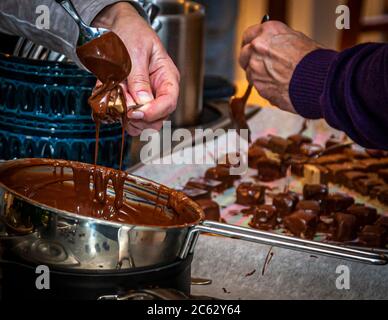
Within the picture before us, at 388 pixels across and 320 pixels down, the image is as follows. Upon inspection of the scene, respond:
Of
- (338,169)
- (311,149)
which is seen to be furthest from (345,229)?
(311,149)

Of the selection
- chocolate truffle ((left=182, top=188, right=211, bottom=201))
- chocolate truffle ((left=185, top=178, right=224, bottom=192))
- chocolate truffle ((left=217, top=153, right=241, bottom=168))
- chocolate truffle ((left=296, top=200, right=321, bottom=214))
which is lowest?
chocolate truffle ((left=296, top=200, right=321, bottom=214))

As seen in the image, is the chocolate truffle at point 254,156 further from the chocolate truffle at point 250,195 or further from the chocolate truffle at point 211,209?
the chocolate truffle at point 211,209

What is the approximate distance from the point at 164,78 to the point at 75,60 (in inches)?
8.6

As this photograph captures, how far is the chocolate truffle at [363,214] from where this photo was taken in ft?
5.71

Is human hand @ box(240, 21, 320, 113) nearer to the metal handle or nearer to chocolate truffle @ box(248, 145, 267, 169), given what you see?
chocolate truffle @ box(248, 145, 267, 169)

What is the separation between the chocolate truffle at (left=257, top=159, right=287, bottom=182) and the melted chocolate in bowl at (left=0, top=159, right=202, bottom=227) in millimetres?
774

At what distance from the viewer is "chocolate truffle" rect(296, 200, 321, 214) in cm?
177

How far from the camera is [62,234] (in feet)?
3.59

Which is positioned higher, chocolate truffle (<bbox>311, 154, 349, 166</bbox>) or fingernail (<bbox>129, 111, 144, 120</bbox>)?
fingernail (<bbox>129, 111, 144, 120</bbox>)

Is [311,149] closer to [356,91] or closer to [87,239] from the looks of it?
[356,91]

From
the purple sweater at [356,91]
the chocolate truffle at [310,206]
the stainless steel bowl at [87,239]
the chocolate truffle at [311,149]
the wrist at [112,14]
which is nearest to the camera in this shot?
the stainless steel bowl at [87,239]

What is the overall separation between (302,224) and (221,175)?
12.5 inches

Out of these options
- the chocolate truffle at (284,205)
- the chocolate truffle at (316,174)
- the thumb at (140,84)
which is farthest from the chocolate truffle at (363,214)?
the thumb at (140,84)
